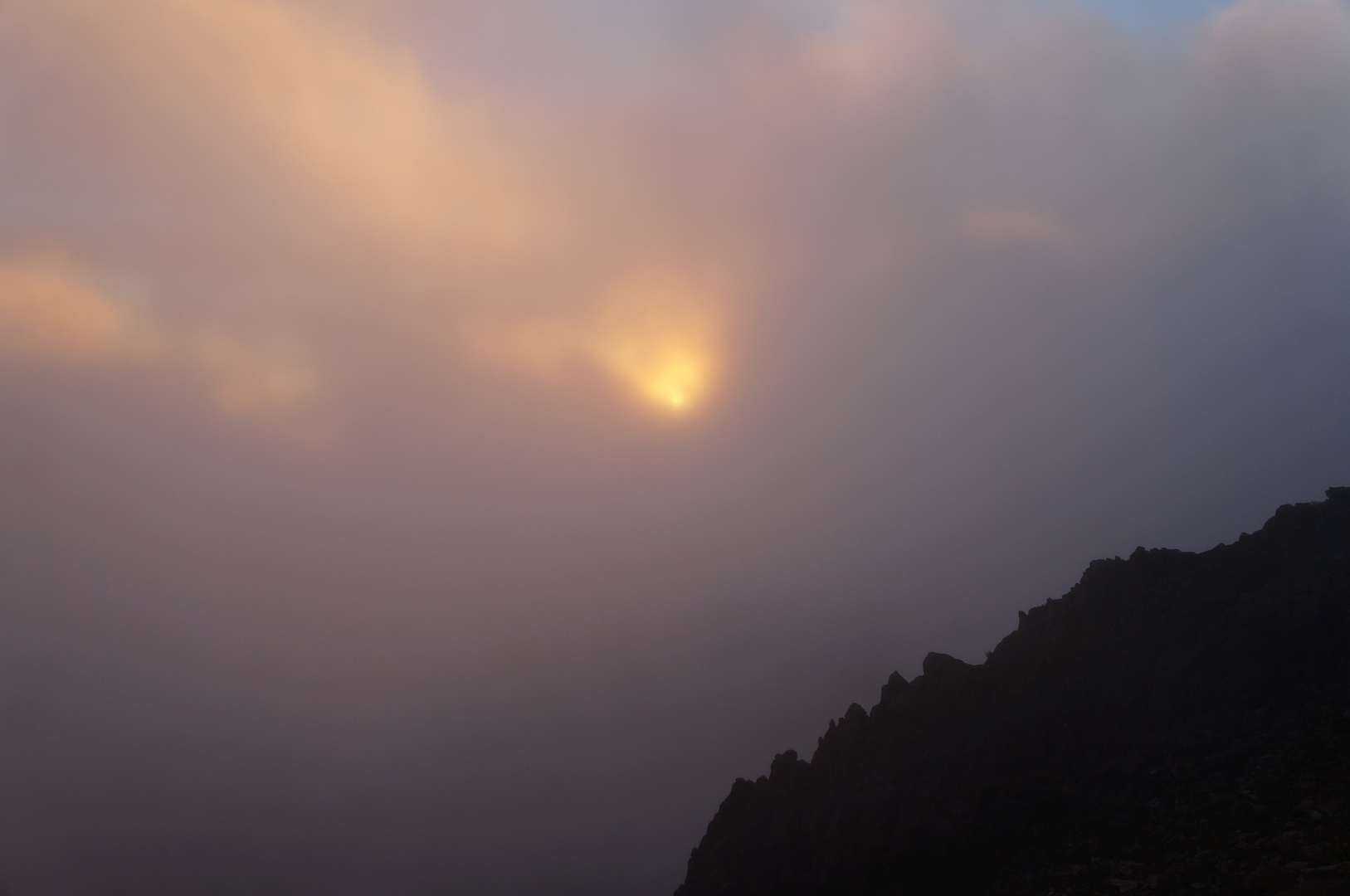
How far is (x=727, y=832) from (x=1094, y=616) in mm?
48619

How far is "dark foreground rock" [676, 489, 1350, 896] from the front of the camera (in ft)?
160

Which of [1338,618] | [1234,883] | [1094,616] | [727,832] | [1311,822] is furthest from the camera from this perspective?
[727,832]

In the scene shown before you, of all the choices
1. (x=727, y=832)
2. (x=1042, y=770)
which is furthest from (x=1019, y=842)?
(x=727, y=832)

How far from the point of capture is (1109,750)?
66812 millimetres

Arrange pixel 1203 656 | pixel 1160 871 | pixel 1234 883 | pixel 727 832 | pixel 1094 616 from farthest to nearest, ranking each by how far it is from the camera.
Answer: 1. pixel 727 832
2. pixel 1094 616
3. pixel 1203 656
4. pixel 1160 871
5. pixel 1234 883

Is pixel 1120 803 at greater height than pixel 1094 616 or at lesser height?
lesser

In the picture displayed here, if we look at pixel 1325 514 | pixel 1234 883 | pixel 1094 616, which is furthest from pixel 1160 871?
pixel 1325 514

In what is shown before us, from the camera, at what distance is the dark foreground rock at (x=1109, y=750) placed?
48.6 m

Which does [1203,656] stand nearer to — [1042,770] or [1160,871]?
[1042,770]

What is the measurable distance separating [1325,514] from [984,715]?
35.5 m

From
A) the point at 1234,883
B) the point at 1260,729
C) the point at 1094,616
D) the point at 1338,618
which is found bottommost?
the point at 1234,883

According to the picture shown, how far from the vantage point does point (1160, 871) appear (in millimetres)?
44562

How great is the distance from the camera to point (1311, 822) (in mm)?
41062

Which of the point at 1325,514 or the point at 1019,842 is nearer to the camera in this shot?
the point at 1019,842
